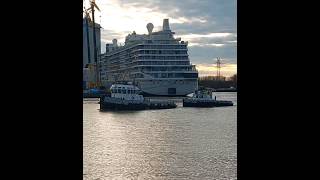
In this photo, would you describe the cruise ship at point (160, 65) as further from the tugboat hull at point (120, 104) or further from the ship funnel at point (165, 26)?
the tugboat hull at point (120, 104)

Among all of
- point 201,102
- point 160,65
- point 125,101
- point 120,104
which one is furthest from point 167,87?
point 120,104

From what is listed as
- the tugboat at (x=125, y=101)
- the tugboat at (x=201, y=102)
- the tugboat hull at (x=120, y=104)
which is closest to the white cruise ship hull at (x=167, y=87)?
the tugboat at (x=201, y=102)

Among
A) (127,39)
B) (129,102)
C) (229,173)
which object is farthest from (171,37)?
(229,173)

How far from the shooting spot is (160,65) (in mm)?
63344

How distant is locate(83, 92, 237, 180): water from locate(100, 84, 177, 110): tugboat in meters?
15.2

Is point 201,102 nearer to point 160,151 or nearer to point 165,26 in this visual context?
point 165,26

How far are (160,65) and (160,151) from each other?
45.3m

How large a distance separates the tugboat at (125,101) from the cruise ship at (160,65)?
48.0 feet

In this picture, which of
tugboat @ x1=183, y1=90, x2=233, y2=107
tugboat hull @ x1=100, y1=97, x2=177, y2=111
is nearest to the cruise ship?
tugboat @ x1=183, y1=90, x2=233, y2=107

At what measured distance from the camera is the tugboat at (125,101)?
45812 millimetres

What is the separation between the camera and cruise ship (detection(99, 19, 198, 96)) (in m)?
63.1
